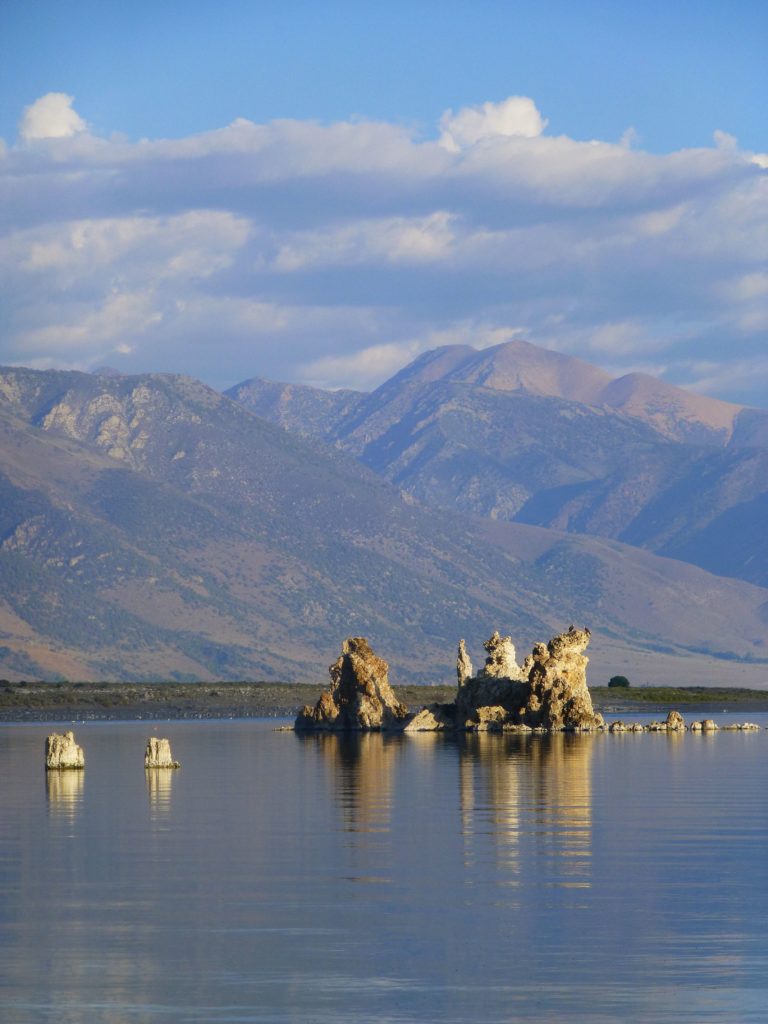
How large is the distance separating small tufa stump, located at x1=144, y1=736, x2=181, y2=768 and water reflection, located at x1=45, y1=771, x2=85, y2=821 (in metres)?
2.85

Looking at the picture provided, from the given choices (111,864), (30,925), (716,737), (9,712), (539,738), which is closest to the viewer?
(30,925)

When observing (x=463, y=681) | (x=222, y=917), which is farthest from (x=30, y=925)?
(x=463, y=681)

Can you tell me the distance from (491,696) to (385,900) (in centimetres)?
9067

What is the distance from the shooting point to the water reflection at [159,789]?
197 ft

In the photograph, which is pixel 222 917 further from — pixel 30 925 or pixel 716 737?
pixel 716 737

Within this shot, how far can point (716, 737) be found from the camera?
12031 cm

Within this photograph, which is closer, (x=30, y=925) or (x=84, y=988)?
(x=84, y=988)

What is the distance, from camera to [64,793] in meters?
66.7

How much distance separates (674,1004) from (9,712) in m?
151

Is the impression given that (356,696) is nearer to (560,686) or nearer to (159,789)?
(560,686)

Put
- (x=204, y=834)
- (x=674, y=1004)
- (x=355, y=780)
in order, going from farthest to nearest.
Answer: (x=355, y=780), (x=204, y=834), (x=674, y=1004)

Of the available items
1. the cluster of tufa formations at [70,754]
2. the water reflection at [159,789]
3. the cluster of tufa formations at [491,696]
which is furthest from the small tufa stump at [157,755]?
the cluster of tufa formations at [491,696]

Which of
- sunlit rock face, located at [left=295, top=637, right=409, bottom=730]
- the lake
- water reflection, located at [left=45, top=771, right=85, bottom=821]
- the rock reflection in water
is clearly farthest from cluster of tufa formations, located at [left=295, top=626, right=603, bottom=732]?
the lake

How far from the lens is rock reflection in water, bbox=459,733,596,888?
145 ft
